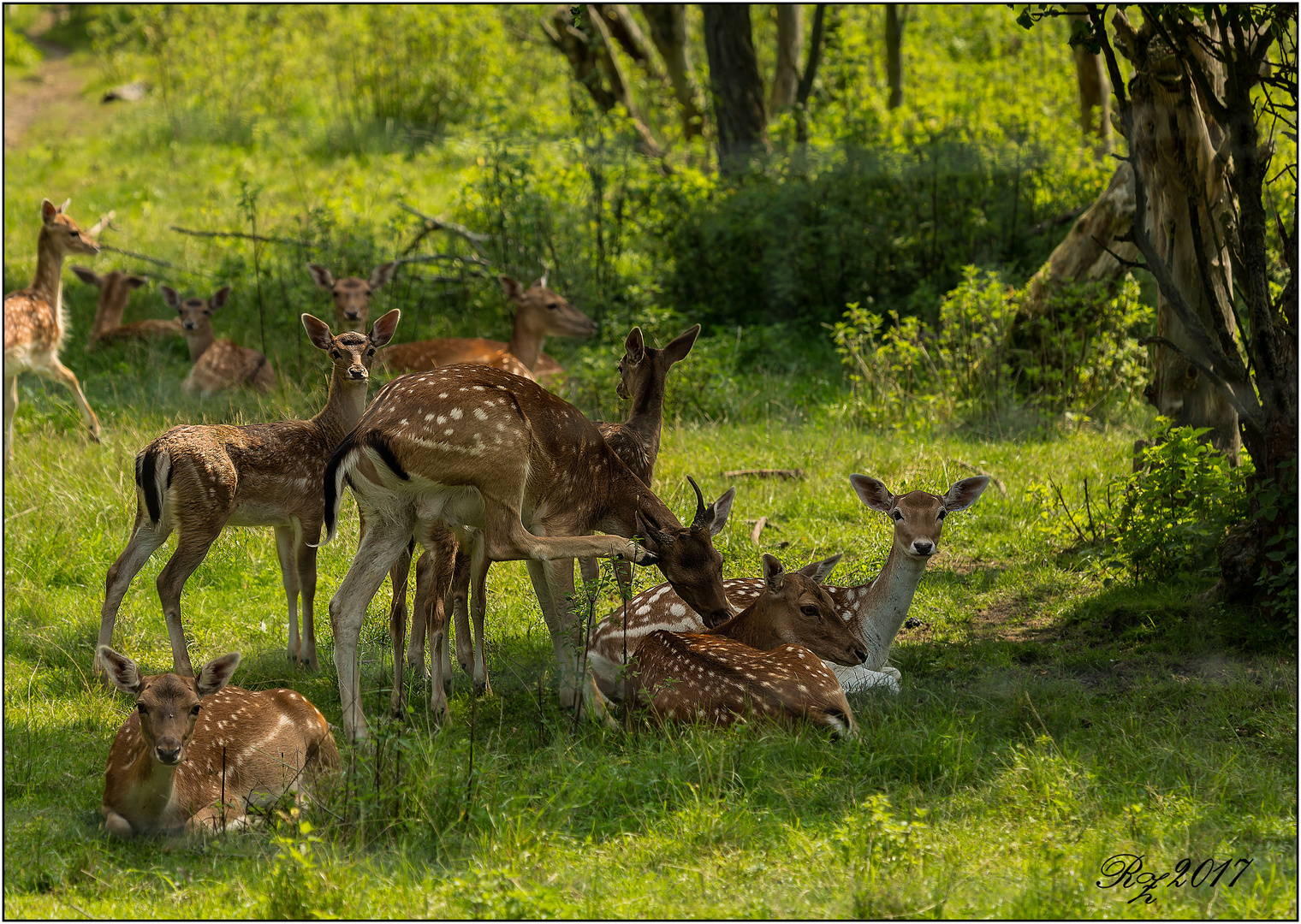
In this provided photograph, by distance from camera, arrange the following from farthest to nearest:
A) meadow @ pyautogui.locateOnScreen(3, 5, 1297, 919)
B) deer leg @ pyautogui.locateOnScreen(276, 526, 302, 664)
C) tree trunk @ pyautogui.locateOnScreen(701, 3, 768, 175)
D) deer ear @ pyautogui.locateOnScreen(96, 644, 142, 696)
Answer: tree trunk @ pyautogui.locateOnScreen(701, 3, 768, 175), deer leg @ pyautogui.locateOnScreen(276, 526, 302, 664), deer ear @ pyautogui.locateOnScreen(96, 644, 142, 696), meadow @ pyautogui.locateOnScreen(3, 5, 1297, 919)

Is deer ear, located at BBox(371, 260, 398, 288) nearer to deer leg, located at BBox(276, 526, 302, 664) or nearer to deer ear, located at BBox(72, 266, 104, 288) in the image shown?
deer ear, located at BBox(72, 266, 104, 288)

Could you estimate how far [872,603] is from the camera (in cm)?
642

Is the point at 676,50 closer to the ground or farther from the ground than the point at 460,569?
farther from the ground

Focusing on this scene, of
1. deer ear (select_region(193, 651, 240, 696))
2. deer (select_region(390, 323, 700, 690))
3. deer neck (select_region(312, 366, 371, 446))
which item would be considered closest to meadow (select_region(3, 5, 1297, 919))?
deer (select_region(390, 323, 700, 690))

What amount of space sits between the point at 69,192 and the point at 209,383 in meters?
7.14

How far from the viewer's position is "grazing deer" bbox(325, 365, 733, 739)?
5.48 metres

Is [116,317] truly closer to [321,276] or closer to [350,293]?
[321,276]

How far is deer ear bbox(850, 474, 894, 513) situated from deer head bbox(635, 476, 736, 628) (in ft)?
2.62

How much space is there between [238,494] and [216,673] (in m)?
1.55

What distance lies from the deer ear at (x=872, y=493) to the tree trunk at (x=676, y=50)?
1033 cm

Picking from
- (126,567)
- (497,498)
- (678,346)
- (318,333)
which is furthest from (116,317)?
(497,498)

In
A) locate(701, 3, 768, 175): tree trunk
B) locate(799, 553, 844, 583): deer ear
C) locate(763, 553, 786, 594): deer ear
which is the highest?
locate(701, 3, 768, 175): tree trunk

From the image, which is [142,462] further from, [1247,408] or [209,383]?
[1247,408]

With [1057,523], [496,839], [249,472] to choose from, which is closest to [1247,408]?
[1057,523]
